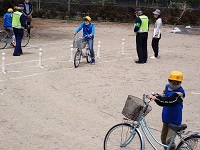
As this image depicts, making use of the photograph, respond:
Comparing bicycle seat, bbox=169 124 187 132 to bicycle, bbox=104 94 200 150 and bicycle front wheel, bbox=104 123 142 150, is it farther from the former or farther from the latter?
bicycle front wheel, bbox=104 123 142 150

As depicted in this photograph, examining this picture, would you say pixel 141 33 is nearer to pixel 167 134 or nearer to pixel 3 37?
pixel 3 37

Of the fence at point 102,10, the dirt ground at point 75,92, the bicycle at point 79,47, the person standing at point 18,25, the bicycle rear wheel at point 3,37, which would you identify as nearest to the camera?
the dirt ground at point 75,92

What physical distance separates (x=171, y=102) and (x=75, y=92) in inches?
208

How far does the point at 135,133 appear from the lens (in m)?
6.44

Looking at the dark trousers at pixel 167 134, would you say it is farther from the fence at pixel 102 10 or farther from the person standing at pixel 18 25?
the fence at pixel 102 10

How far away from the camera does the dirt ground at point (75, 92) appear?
802 cm

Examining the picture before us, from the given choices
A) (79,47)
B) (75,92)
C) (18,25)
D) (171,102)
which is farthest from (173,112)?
(18,25)

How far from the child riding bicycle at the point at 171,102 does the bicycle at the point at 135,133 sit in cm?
22

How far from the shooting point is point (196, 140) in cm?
608

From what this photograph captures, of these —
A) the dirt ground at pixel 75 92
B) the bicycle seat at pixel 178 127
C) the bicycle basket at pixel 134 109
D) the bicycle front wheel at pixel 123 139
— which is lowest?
the dirt ground at pixel 75 92

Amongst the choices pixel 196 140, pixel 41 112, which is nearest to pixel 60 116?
pixel 41 112

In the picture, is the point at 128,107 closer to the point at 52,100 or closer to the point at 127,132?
the point at 127,132

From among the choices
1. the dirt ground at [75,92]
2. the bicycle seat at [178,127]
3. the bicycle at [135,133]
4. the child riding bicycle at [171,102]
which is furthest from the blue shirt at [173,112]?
the dirt ground at [75,92]

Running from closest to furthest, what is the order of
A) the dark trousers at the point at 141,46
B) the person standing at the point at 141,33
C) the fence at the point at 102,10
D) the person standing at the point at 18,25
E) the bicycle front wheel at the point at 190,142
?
the bicycle front wheel at the point at 190,142
the person standing at the point at 141,33
the dark trousers at the point at 141,46
the person standing at the point at 18,25
the fence at the point at 102,10
